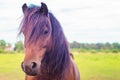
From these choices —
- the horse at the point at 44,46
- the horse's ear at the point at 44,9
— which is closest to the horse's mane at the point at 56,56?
the horse at the point at 44,46

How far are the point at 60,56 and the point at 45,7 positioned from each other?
69 cm

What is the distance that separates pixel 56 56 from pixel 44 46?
38 centimetres

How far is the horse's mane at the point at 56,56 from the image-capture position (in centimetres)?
456

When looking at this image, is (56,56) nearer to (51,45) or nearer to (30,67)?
(51,45)

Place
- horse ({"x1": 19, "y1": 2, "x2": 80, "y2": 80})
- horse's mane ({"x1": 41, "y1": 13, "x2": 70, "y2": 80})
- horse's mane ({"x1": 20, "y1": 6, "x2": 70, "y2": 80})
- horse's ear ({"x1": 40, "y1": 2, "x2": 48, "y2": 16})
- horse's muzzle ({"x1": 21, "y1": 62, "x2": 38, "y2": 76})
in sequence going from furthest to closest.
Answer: horse's mane ({"x1": 41, "y1": 13, "x2": 70, "y2": 80}) < horse's ear ({"x1": 40, "y1": 2, "x2": 48, "y2": 16}) < horse's mane ({"x1": 20, "y1": 6, "x2": 70, "y2": 80}) < horse ({"x1": 19, "y1": 2, "x2": 80, "y2": 80}) < horse's muzzle ({"x1": 21, "y1": 62, "x2": 38, "y2": 76})

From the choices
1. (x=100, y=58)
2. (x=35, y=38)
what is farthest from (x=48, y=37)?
(x=100, y=58)

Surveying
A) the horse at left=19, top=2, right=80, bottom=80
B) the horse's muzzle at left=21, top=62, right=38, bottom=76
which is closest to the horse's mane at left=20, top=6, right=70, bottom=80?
the horse at left=19, top=2, right=80, bottom=80

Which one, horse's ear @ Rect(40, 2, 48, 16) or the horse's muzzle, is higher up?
horse's ear @ Rect(40, 2, 48, 16)

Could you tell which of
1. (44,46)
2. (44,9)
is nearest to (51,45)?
(44,46)

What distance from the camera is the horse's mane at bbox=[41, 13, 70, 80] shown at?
4.56 metres

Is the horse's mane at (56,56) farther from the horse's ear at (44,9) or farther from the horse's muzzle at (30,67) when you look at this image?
the horse's muzzle at (30,67)

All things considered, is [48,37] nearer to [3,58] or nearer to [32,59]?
[32,59]

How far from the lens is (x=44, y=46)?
4309mm

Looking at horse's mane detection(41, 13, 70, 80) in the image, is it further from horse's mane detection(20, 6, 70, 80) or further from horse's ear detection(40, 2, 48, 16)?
horse's ear detection(40, 2, 48, 16)
